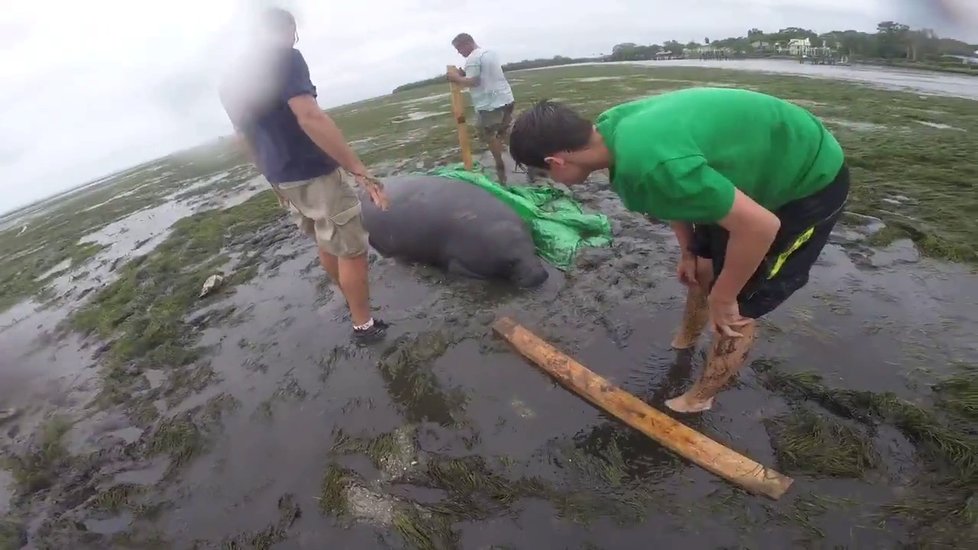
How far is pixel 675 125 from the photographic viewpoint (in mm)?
2197

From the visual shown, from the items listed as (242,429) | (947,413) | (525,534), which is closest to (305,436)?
(242,429)

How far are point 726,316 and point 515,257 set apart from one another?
2801 mm

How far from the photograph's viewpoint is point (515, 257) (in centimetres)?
536

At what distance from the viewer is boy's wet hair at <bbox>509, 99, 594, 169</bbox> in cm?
236

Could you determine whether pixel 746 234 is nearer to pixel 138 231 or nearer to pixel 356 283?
pixel 356 283

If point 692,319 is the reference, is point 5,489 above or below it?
below

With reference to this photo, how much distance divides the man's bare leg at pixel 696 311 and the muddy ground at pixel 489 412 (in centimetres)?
12

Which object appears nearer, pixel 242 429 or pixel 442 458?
pixel 442 458

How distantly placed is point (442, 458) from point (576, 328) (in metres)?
1.72

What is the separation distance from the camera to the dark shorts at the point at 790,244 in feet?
8.63

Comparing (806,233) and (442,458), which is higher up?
(806,233)

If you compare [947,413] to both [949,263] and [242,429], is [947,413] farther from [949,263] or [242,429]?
[242,429]

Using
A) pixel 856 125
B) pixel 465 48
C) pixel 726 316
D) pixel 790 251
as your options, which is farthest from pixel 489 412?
pixel 856 125

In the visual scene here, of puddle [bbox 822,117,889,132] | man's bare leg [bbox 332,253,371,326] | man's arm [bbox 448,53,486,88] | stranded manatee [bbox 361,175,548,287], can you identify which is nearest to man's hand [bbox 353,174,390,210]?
man's bare leg [bbox 332,253,371,326]
